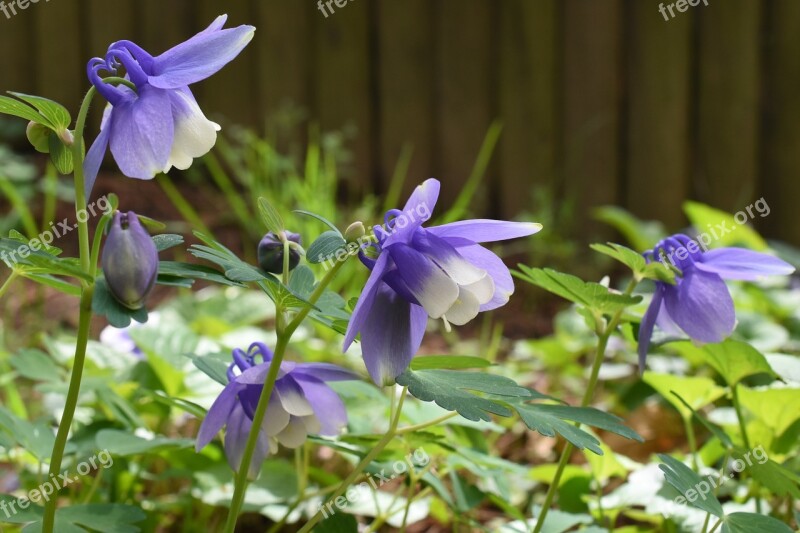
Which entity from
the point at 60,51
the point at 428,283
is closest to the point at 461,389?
the point at 428,283

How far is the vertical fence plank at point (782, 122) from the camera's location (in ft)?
11.5

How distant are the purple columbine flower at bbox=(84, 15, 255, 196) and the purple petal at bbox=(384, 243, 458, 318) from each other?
0.21 meters

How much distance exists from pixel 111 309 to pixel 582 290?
478 millimetres

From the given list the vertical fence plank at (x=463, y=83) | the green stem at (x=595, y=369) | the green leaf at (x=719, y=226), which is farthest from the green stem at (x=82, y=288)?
the vertical fence plank at (x=463, y=83)

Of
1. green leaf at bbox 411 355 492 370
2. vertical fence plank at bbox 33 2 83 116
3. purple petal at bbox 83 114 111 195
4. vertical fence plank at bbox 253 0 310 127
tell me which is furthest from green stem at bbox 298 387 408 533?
vertical fence plank at bbox 33 2 83 116

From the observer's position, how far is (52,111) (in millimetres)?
786

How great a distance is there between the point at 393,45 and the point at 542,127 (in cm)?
74

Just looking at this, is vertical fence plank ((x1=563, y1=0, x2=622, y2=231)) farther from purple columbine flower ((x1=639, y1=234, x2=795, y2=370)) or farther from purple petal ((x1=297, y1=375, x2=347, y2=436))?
purple petal ((x1=297, y1=375, x2=347, y2=436))

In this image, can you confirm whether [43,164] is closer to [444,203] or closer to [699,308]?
[444,203]

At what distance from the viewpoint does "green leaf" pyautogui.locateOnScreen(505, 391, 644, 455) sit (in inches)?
33.1

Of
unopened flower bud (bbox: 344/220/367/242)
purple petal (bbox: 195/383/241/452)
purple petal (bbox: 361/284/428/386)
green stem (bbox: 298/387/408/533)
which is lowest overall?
green stem (bbox: 298/387/408/533)

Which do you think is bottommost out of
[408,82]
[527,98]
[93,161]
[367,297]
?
[527,98]

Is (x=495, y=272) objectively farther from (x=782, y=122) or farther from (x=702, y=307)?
(x=782, y=122)

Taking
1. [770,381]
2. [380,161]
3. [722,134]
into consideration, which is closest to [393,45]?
[380,161]
